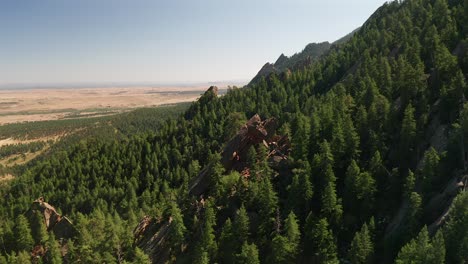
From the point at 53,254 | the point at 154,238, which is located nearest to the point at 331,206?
the point at 154,238

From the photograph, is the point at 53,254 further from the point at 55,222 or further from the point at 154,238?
the point at 55,222

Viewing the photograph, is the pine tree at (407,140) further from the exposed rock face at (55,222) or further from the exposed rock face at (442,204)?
the exposed rock face at (55,222)

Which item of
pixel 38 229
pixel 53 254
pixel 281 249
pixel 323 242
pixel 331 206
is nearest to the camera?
pixel 281 249

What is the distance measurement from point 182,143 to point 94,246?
71394 mm

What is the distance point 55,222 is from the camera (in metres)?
95.0

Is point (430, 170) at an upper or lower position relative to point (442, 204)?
upper

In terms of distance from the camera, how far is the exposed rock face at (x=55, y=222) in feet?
300

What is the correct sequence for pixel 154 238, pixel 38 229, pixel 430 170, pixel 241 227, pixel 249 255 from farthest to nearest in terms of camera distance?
1. pixel 38 229
2. pixel 154 238
3. pixel 241 227
4. pixel 430 170
5. pixel 249 255

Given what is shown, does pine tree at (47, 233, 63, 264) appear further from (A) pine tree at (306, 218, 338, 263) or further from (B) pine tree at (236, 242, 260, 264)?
(A) pine tree at (306, 218, 338, 263)

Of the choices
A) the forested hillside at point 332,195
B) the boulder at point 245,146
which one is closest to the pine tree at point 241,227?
the forested hillside at point 332,195

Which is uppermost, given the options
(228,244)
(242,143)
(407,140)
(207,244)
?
(407,140)

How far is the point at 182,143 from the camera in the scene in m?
Answer: 141

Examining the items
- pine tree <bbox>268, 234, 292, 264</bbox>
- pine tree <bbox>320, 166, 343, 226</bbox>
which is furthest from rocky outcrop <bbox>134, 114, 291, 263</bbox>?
pine tree <bbox>268, 234, 292, 264</bbox>

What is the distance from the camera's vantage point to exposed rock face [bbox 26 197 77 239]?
9139 cm
